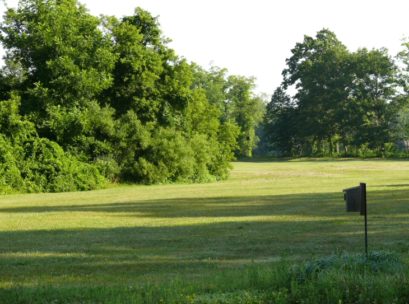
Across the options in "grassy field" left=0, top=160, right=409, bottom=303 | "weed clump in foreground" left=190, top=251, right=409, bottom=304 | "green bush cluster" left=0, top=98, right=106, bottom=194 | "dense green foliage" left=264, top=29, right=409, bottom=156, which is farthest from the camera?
"dense green foliage" left=264, top=29, right=409, bottom=156

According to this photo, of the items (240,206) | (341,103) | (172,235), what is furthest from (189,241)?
(341,103)

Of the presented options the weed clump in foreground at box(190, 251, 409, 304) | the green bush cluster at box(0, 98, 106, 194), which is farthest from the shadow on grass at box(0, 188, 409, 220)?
the weed clump in foreground at box(190, 251, 409, 304)

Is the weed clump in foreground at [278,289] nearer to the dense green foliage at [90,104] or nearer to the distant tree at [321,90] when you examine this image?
the dense green foliage at [90,104]

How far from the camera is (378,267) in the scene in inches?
401

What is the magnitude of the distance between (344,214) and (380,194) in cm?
954

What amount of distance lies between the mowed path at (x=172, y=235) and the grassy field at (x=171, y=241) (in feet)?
0.08

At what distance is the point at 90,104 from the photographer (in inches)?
1692

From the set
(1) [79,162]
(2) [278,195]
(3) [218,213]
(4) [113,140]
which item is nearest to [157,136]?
(4) [113,140]

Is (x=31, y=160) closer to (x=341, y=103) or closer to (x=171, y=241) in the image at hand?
(x=171, y=241)

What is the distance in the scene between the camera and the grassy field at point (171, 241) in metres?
10.2

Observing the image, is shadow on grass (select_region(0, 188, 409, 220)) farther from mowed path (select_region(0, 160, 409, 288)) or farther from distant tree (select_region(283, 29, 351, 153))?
distant tree (select_region(283, 29, 351, 153))

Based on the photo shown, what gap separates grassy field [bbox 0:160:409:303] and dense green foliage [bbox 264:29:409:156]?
71.4 m

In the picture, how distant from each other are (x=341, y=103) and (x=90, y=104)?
64068 millimetres

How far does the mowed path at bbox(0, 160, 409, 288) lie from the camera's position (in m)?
12.2
